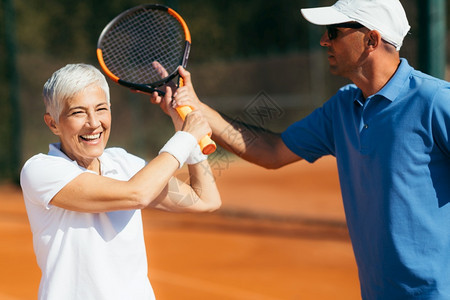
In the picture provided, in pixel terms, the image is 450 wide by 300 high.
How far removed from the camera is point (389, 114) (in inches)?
91.6

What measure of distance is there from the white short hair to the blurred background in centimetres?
750

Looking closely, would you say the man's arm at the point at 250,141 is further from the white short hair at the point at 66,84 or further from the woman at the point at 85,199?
the white short hair at the point at 66,84

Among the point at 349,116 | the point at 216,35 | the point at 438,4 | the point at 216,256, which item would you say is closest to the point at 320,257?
the point at 216,256

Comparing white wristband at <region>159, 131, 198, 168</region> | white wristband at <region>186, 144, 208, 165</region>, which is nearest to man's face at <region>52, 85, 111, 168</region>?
white wristband at <region>159, 131, 198, 168</region>

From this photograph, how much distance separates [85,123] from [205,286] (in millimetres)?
3467

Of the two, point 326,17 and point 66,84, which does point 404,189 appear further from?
point 66,84

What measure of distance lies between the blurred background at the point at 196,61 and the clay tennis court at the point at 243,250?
1.58m

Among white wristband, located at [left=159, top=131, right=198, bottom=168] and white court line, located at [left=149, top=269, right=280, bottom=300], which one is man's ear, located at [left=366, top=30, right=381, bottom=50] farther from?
white court line, located at [left=149, top=269, right=280, bottom=300]

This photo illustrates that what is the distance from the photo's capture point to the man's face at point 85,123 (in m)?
2.07

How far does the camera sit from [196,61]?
14.9 meters

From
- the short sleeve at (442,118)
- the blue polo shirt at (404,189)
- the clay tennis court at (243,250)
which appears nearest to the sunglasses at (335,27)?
the blue polo shirt at (404,189)

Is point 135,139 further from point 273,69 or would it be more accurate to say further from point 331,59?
point 331,59

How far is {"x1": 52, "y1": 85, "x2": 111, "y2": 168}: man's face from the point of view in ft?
6.79

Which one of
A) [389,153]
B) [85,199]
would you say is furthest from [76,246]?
[389,153]
